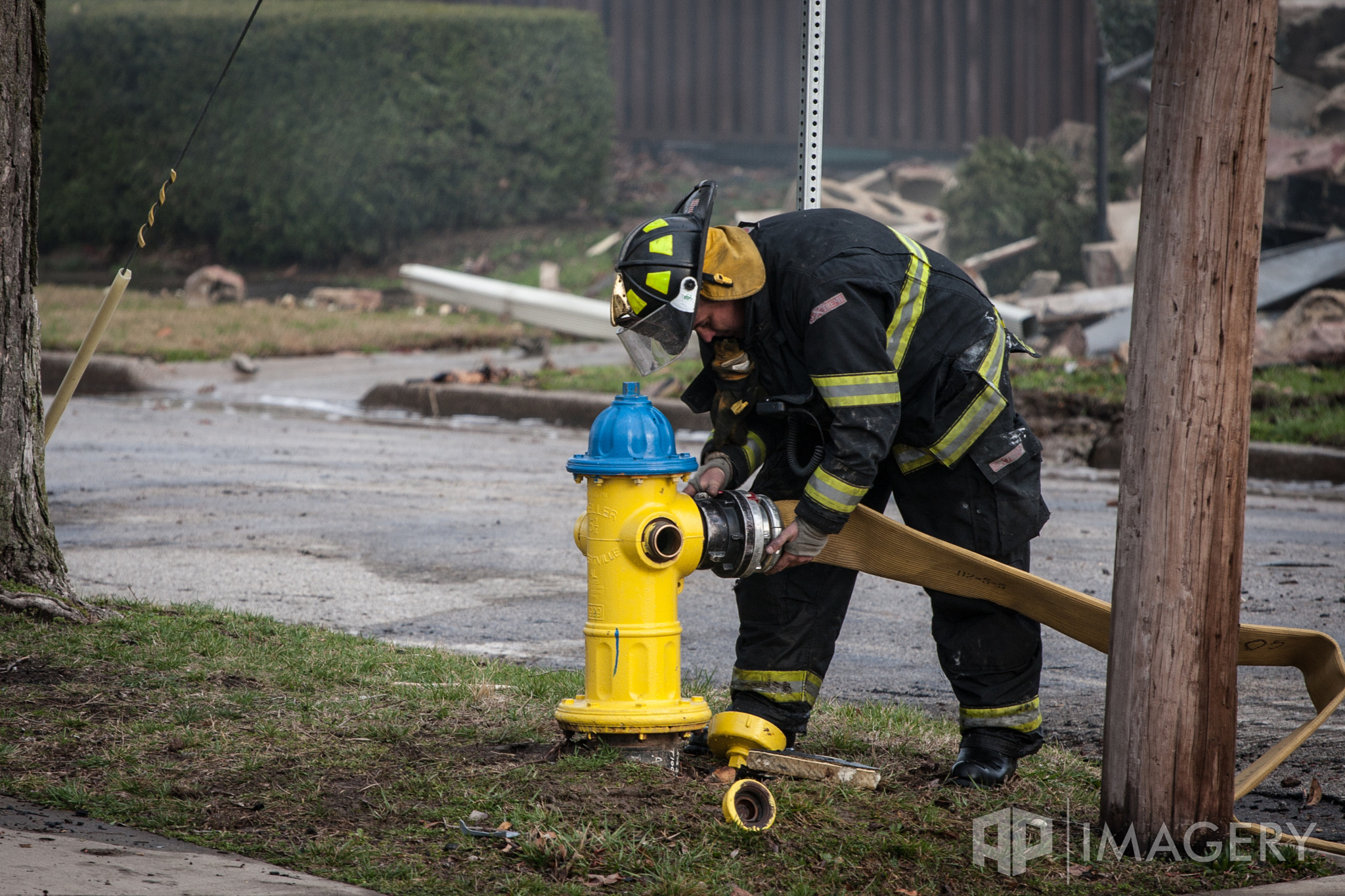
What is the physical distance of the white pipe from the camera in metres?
14.7

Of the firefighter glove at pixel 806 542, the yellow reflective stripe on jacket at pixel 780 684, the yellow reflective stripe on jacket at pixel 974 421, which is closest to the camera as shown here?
the firefighter glove at pixel 806 542

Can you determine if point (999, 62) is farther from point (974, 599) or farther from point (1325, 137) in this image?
point (974, 599)

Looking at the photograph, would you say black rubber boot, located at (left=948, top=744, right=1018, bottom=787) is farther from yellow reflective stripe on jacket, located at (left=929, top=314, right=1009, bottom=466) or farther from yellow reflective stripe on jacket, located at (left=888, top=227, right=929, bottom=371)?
yellow reflective stripe on jacket, located at (left=888, top=227, right=929, bottom=371)

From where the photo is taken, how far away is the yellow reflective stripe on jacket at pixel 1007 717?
3.38m

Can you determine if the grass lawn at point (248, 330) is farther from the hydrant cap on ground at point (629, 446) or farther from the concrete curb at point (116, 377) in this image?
the hydrant cap on ground at point (629, 446)

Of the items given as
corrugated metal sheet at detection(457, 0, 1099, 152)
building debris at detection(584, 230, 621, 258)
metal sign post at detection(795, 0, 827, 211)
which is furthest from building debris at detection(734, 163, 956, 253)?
metal sign post at detection(795, 0, 827, 211)

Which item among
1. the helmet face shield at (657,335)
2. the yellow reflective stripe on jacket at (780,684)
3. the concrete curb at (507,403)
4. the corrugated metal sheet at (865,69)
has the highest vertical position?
the corrugated metal sheet at (865,69)

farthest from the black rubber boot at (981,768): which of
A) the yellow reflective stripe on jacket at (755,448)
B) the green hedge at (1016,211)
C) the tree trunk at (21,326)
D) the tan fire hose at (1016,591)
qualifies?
the green hedge at (1016,211)

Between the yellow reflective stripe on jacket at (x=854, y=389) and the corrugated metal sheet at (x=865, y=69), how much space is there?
17.1 metres

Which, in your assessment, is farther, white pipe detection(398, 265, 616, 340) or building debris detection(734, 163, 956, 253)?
building debris detection(734, 163, 956, 253)

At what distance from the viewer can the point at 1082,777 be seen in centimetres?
348

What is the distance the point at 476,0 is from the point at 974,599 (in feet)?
71.6

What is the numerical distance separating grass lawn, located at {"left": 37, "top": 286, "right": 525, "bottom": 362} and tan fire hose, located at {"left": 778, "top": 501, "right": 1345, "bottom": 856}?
10840mm

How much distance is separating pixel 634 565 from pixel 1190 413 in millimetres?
1209
